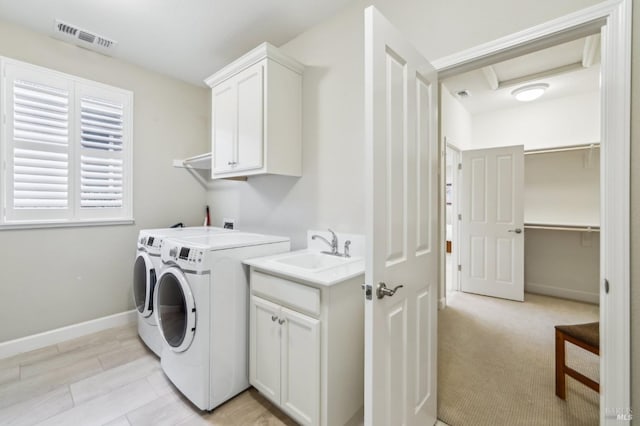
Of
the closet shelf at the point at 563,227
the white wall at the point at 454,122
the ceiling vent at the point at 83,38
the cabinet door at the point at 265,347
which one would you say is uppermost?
the ceiling vent at the point at 83,38

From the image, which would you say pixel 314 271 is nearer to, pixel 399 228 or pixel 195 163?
pixel 399 228

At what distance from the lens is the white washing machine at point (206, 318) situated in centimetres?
160

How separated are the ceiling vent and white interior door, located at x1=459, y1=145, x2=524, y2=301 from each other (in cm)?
416

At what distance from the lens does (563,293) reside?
355 centimetres

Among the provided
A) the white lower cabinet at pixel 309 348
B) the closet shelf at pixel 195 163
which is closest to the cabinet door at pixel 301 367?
the white lower cabinet at pixel 309 348

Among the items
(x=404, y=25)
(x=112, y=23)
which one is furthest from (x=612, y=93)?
(x=112, y=23)

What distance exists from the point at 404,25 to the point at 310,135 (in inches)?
37.7

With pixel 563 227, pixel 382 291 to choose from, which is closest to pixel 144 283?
pixel 382 291

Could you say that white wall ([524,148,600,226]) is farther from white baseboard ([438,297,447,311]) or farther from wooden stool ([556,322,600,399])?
wooden stool ([556,322,600,399])

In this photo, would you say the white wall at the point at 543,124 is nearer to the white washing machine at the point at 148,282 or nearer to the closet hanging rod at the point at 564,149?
A: the closet hanging rod at the point at 564,149

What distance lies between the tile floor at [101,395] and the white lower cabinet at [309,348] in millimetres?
209

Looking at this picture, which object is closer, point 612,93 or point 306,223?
point 612,93

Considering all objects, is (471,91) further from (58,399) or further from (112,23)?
(58,399)

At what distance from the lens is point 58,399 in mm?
1724
